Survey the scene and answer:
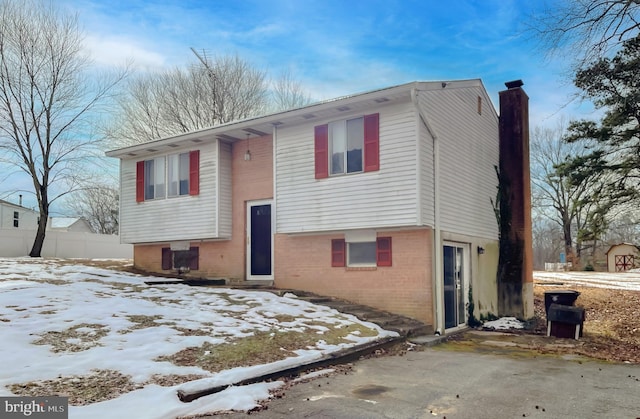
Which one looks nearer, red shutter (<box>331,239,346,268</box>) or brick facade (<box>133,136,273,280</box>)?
red shutter (<box>331,239,346,268</box>)

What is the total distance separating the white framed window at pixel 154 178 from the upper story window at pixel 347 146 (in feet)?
19.5

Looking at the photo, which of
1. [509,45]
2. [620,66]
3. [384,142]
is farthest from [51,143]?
[620,66]

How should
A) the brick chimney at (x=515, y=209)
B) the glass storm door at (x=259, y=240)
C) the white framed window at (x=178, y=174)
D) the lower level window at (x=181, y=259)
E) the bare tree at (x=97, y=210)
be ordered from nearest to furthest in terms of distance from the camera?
1. the glass storm door at (x=259, y=240)
2. the brick chimney at (x=515, y=209)
3. the white framed window at (x=178, y=174)
4. the lower level window at (x=181, y=259)
5. the bare tree at (x=97, y=210)

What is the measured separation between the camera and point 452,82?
37.3ft

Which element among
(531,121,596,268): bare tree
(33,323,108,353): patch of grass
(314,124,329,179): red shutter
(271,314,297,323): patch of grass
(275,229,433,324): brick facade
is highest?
(531,121,596,268): bare tree

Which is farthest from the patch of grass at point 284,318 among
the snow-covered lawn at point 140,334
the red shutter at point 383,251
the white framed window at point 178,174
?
the white framed window at point 178,174

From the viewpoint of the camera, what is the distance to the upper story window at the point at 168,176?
14.6 metres

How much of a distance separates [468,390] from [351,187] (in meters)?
6.10

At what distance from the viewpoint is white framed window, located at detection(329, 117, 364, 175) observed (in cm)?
1157

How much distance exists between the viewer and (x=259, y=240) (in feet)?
45.7

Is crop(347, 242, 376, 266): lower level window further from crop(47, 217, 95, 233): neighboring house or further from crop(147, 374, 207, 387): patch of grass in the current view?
crop(47, 217, 95, 233): neighboring house

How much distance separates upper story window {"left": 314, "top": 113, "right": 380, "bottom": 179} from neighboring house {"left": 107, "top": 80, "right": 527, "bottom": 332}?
27 mm

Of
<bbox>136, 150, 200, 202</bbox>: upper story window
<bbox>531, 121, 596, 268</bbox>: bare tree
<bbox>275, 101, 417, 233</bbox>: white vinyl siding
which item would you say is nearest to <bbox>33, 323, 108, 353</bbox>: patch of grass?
<bbox>275, 101, 417, 233</bbox>: white vinyl siding

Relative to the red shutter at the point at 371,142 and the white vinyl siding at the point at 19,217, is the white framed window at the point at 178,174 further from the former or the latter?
the white vinyl siding at the point at 19,217
